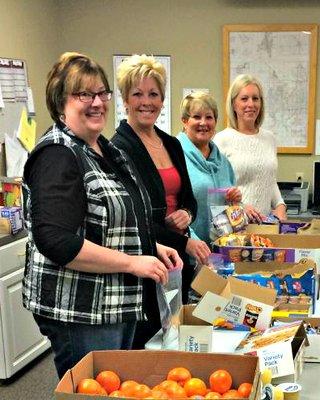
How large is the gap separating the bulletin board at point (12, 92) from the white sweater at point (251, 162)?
1.39 metres

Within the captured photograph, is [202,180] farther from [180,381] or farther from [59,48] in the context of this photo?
[59,48]

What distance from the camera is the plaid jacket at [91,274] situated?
1331 mm

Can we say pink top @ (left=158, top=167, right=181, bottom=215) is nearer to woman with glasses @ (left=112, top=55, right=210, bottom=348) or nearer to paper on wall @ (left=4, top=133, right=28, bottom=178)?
woman with glasses @ (left=112, top=55, right=210, bottom=348)

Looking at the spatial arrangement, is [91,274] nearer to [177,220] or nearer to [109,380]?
[109,380]

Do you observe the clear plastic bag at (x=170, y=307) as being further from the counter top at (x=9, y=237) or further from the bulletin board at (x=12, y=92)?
the bulletin board at (x=12, y=92)

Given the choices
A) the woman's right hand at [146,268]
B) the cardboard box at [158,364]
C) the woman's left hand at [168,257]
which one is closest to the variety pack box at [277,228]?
the woman's left hand at [168,257]

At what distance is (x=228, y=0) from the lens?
12.7 ft

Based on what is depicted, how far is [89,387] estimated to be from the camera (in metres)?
0.98

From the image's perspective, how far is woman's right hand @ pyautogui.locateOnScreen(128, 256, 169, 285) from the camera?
1.34m

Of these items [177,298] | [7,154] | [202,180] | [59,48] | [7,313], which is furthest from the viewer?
[59,48]

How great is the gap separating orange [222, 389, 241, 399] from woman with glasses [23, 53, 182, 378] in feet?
1.42

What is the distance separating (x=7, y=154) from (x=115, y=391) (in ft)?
8.32

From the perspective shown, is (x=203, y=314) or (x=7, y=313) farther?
(x=7, y=313)

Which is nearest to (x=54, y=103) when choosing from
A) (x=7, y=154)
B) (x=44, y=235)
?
(x=44, y=235)
